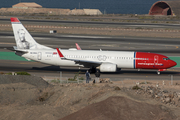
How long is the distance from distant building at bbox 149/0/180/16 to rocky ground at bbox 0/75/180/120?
127 metres

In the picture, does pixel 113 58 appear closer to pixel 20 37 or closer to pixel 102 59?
pixel 102 59

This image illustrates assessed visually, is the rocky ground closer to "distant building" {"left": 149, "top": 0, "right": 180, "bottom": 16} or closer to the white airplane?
the white airplane

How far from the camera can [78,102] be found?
1103 inches

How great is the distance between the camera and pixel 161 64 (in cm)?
4475

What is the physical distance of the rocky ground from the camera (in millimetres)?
23078

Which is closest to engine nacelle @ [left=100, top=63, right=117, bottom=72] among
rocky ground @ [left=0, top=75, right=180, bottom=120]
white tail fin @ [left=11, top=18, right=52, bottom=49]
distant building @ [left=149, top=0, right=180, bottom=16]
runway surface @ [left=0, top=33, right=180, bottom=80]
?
runway surface @ [left=0, top=33, right=180, bottom=80]

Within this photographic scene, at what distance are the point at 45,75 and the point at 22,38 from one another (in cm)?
882

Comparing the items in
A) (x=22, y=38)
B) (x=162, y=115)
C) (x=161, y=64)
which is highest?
(x=22, y=38)

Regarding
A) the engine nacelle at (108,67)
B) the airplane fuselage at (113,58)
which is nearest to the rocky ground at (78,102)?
the airplane fuselage at (113,58)

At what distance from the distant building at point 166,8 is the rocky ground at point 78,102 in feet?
416

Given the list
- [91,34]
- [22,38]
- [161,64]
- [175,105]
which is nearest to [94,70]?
[161,64]

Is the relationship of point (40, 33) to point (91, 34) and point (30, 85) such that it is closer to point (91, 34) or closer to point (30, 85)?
point (91, 34)

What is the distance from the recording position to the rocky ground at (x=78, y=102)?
909 inches

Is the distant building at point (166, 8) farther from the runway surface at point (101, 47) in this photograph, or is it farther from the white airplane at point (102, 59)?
the white airplane at point (102, 59)
